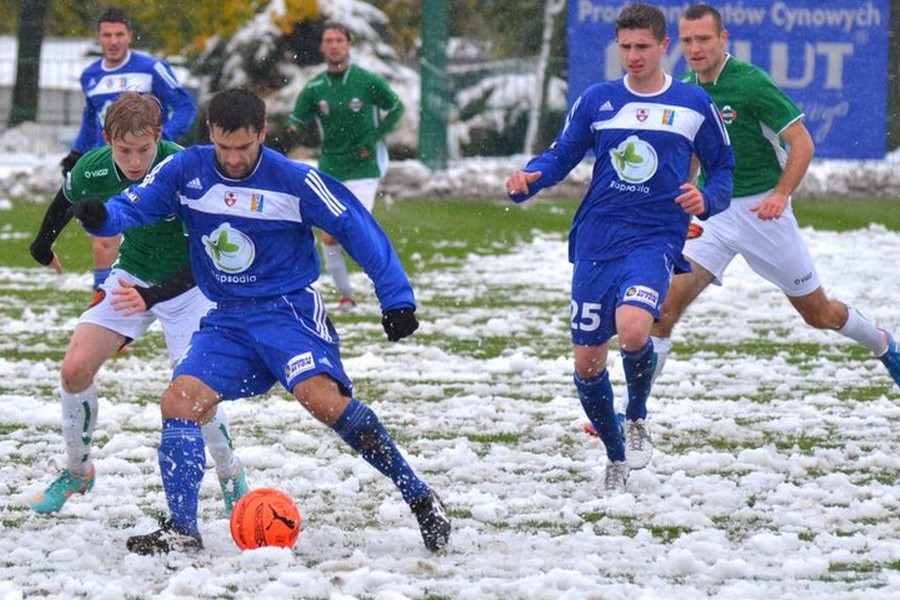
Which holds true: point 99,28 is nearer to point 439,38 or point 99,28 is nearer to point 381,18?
point 439,38

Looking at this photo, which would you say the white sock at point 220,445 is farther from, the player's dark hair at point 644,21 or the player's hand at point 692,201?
the player's dark hair at point 644,21

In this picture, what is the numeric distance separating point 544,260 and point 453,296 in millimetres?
2988

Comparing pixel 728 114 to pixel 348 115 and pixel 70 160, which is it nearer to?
pixel 70 160

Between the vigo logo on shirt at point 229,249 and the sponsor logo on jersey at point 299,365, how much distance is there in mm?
407

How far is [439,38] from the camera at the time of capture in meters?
24.3

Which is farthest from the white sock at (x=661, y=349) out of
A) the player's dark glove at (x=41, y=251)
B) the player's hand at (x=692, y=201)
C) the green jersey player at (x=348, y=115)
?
the green jersey player at (x=348, y=115)

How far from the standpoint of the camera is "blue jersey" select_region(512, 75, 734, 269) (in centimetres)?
780

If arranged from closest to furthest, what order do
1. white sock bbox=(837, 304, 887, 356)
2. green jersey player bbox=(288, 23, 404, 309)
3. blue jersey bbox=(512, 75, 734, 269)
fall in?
1. blue jersey bbox=(512, 75, 734, 269)
2. white sock bbox=(837, 304, 887, 356)
3. green jersey player bbox=(288, 23, 404, 309)

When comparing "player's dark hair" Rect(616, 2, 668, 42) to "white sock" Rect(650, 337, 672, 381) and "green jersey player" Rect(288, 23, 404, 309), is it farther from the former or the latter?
"green jersey player" Rect(288, 23, 404, 309)

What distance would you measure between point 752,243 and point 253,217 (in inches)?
142

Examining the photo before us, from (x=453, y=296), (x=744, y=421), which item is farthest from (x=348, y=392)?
(x=453, y=296)

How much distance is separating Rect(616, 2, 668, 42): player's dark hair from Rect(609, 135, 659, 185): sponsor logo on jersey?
460 mm

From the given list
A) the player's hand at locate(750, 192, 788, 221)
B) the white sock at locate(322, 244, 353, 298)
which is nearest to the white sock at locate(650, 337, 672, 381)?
the player's hand at locate(750, 192, 788, 221)

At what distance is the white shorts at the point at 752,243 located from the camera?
9359 millimetres
